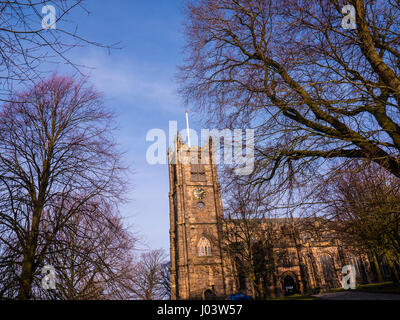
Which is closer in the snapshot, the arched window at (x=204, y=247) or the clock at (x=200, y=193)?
the arched window at (x=204, y=247)

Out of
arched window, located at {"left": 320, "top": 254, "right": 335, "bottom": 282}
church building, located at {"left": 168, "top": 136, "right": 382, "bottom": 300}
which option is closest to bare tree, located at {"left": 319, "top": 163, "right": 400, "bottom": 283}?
church building, located at {"left": 168, "top": 136, "right": 382, "bottom": 300}

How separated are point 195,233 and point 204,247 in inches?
86.6

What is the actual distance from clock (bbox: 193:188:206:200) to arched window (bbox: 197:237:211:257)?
19.5 feet

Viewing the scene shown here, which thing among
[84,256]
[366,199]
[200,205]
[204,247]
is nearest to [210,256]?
[204,247]

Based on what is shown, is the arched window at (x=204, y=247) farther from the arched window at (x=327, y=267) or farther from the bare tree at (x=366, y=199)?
the bare tree at (x=366, y=199)

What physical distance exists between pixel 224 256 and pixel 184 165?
48.5ft

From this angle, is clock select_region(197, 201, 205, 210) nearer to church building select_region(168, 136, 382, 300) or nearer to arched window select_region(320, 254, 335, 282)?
church building select_region(168, 136, 382, 300)

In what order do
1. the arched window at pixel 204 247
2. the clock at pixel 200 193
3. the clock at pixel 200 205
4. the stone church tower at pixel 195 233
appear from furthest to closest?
the clock at pixel 200 193 < the clock at pixel 200 205 < the arched window at pixel 204 247 < the stone church tower at pixel 195 233

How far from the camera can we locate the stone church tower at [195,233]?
34.8 metres

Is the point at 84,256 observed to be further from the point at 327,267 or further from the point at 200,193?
the point at 327,267

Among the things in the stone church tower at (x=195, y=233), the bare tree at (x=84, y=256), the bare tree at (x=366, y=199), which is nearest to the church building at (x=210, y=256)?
the stone church tower at (x=195, y=233)

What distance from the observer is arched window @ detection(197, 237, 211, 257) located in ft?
121

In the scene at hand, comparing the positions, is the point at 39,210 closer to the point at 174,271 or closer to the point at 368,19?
the point at 368,19

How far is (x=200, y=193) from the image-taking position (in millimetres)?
40719
